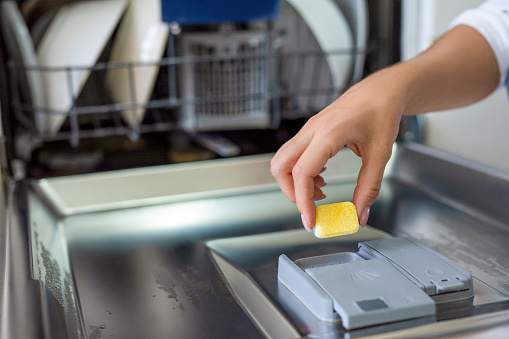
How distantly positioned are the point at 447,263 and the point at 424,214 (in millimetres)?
246

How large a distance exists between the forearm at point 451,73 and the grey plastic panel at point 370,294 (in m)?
0.19

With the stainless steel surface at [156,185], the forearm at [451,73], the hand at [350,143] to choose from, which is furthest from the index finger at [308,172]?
the stainless steel surface at [156,185]

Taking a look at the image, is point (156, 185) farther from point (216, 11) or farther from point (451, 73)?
point (451, 73)

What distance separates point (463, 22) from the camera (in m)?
0.69

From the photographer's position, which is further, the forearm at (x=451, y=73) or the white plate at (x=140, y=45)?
the white plate at (x=140, y=45)

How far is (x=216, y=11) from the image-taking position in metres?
0.81

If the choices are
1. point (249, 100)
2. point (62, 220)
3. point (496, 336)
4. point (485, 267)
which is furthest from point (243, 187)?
point (496, 336)

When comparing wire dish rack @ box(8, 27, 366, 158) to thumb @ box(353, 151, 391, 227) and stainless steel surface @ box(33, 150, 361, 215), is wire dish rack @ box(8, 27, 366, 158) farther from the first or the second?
thumb @ box(353, 151, 391, 227)

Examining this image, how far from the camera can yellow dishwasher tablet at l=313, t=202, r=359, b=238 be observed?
1.62 ft

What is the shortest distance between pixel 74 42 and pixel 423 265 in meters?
0.58

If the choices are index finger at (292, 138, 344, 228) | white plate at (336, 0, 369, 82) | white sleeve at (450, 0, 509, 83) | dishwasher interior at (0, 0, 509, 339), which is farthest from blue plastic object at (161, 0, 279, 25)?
index finger at (292, 138, 344, 228)

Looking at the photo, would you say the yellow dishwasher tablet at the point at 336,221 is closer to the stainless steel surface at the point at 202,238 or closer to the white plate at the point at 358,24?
the stainless steel surface at the point at 202,238

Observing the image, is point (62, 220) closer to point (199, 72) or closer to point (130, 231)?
point (130, 231)

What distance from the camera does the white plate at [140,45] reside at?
0.80 metres
